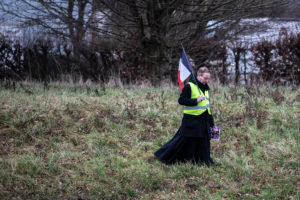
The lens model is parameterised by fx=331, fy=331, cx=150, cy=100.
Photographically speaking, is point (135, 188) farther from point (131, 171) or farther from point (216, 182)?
point (216, 182)

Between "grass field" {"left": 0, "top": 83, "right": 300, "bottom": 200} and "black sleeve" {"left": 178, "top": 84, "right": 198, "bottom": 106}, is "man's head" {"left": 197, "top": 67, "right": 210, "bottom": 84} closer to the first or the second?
"black sleeve" {"left": 178, "top": 84, "right": 198, "bottom": 106}

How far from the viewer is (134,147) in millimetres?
6469

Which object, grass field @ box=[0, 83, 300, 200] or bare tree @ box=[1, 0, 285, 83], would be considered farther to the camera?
bare tree @ box=[1, 0, 285, 83]

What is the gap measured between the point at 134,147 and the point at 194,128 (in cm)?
151

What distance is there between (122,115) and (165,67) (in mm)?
4657

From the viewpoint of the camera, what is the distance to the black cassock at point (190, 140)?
5469 mm

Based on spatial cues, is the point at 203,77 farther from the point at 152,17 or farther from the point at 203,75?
the point at 152,17

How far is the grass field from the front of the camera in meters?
4.84

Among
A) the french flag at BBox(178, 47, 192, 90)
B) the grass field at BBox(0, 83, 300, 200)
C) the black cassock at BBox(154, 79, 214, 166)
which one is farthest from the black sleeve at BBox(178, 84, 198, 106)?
the grass field at BBox(0, 83, 300, 200)

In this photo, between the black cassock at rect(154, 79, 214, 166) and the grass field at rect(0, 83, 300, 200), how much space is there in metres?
0.22

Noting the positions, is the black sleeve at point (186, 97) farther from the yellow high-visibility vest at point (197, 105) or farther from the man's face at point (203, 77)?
the man's face at point (203, 77)

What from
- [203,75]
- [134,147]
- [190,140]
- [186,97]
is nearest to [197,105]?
[186,97]

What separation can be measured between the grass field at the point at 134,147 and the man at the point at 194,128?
10.0 inches

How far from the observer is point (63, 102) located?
8141 mm
